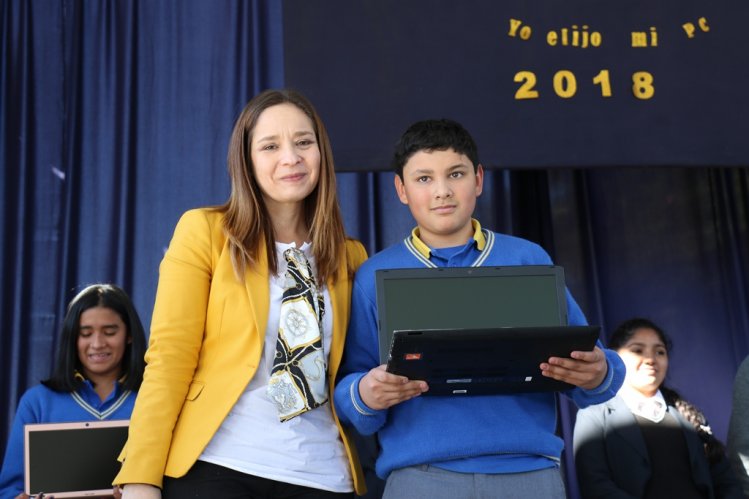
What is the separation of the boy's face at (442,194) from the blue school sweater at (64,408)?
1.47 m

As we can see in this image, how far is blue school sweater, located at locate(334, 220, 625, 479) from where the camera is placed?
173 cm

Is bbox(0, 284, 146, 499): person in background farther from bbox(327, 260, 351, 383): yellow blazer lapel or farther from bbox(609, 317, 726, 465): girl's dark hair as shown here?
bbox(609, 317, 726, 465): girl's dark hair

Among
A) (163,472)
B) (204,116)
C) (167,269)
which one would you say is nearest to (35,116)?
(204,116)

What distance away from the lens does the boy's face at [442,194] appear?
6.45 feet

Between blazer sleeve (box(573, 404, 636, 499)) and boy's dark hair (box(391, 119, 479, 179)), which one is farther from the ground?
boy's dark hair (box(391, 119, 479, 179))

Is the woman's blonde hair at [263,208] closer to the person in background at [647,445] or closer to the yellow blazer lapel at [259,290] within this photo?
the yellow blazer lapel at [259,290]

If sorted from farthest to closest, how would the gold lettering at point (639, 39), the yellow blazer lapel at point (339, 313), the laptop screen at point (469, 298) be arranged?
the gold lettering at point (639, 39)
the yellow blazer lapel at point (339, 313)
the laptop screen at point (469, 298)

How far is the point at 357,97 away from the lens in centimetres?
307

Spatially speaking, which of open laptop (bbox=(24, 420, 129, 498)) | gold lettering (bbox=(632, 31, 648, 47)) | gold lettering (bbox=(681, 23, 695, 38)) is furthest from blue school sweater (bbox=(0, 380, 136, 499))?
gold lettering (bbox=(681, 23, 695, 38))

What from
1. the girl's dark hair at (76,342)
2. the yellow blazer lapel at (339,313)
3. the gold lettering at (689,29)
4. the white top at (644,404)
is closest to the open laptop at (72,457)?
the girl's dark hair at (76,342)

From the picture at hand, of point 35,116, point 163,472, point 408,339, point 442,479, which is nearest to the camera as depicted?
point 408,339

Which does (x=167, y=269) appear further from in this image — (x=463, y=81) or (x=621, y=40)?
(x=621, y=40)

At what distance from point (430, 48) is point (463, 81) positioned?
17 centimetres

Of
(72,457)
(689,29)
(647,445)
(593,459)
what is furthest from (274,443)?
(689,29)
